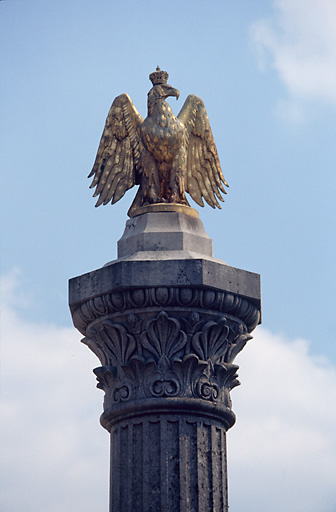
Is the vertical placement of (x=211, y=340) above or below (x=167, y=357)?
above

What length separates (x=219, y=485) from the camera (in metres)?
23.6

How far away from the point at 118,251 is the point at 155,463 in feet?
12.8

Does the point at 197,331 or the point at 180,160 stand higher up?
the point at 180,160

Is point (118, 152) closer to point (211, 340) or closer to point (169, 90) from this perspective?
point (169, 90)

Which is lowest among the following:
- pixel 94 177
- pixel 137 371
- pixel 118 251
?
pixel 137 371

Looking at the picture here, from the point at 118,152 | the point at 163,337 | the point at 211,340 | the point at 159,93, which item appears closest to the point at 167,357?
the point at 163,337

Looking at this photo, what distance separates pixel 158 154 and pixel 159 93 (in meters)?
1.08

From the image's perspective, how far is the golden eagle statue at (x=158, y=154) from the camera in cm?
2572

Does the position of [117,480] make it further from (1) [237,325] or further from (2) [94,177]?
(2) [94,177]

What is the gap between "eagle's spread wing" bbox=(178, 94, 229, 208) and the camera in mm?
26359

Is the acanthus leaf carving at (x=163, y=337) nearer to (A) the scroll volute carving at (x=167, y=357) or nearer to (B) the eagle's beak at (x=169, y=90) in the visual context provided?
(A) the scroll volute carving at (x=167, y=357)

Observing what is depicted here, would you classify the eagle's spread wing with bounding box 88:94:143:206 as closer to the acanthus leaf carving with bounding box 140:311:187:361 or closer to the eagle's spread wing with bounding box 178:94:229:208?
the eagle's spread wing with bounding box 178:94:229:208

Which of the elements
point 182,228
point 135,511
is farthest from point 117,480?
point 182,228

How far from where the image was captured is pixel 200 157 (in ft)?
86.9
